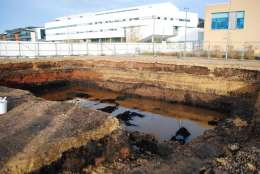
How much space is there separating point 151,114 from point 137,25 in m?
48.5

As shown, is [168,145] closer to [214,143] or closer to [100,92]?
[214,143]

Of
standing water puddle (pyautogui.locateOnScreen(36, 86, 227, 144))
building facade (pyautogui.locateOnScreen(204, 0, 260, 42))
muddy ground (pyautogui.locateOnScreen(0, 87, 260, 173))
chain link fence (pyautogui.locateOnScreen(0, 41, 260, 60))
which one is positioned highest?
building facade (pyautogui.locateOnScreen(204, 0, 260, 42))

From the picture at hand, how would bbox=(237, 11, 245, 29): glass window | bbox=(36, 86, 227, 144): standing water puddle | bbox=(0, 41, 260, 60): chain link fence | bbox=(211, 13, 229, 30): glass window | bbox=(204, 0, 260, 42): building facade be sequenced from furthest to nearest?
bbox=(211, 13, 229, 30): glass window → bbox=(237, 11, 245, 29): glass window → bbox=(204, 0, 260, 42): building facade → bbox=(0, 41, 260, 60): chain link fence → bbox=(36, 86, 227, 144): standing water puddle

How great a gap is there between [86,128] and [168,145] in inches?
118

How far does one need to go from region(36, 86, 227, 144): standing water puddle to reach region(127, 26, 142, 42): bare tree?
39.2m

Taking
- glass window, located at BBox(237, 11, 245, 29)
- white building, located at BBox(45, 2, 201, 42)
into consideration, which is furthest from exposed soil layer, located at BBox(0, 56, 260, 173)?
white building, located at BBox(45, 2, 201, 42)

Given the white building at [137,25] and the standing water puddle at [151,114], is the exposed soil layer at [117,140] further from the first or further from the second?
the white building at [137,25]

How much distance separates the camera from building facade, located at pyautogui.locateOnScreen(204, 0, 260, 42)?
98.0 feet

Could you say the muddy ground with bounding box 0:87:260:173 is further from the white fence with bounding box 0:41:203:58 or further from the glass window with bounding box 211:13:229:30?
the glass window with bounding box 211:13:229:30

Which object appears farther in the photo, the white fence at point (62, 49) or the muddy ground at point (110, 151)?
the white fence at point (62, 49)

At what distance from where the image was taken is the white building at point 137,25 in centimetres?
5447

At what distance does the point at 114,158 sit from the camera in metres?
5.72

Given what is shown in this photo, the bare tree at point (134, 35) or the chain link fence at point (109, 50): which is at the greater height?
the bare tree at point (134, 35)

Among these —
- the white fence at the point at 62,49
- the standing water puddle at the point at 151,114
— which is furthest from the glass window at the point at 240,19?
the standing water puddle at the point at 151,114
